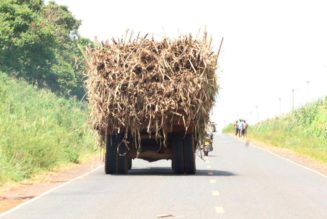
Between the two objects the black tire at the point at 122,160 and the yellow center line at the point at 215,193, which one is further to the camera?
the black tire at the point at 122,160

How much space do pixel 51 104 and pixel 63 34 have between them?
2714 cm

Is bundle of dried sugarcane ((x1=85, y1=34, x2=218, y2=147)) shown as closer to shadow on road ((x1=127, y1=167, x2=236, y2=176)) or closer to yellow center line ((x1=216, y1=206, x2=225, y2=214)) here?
shadow on road ((x1=127, y1=167, x2=236, y2=176))

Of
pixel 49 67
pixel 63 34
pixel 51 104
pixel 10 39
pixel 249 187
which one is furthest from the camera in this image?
pixel 63 34

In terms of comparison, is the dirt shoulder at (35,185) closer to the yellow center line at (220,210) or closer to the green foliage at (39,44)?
the yellow center line at (220,210)

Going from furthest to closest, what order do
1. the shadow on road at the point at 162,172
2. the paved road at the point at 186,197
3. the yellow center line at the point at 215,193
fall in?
1. the shadow on road at the point at 162,172
2. the yellow center line at the point at 215,193
3. the paved road at the point at 186,197

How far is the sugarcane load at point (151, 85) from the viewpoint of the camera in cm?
2270

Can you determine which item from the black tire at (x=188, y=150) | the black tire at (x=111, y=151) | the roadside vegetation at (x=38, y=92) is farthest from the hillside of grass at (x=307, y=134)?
the black tire at (x=111, y=151)

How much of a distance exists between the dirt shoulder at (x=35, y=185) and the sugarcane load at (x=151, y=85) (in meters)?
2.13

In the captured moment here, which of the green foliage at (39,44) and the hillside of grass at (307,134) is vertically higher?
the green foliage at (39,44)

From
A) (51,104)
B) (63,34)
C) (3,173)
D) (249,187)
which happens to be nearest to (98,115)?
(3,173)

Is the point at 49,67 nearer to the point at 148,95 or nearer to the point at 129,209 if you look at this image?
the point at 148,95

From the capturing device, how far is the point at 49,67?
6562 cm

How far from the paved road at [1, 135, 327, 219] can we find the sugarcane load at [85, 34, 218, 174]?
5.19 ft

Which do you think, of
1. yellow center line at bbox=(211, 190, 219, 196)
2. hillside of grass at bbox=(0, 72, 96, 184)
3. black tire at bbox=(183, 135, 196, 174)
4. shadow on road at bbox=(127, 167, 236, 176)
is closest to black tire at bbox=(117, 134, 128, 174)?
shadow on road at bbox=(127, 167, 236, 176)
